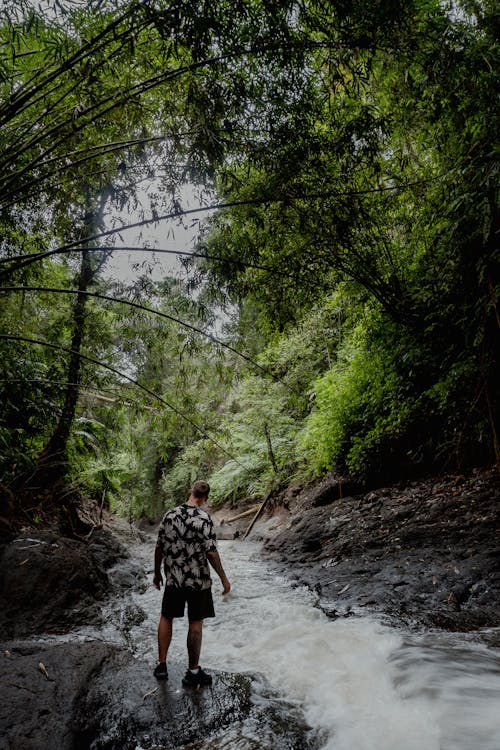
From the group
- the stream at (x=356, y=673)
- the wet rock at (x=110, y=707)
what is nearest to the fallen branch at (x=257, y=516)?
the stream at (x=356, y=673)

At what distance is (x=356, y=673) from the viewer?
11.2 ft

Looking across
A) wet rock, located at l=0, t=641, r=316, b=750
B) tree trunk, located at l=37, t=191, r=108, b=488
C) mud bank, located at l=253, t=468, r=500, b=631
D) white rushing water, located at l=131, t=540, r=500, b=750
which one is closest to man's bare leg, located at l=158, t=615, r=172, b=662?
wet rock, located at l=0, t=641, r=316, b=750

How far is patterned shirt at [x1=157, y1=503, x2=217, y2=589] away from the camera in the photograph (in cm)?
353

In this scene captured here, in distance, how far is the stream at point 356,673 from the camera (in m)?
2.58

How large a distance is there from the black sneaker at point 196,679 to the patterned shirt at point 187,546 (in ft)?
2.13

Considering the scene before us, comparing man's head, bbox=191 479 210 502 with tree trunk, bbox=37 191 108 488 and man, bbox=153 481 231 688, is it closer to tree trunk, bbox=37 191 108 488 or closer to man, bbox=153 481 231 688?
man, bbox=153 481 231 688

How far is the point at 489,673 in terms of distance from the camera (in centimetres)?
301

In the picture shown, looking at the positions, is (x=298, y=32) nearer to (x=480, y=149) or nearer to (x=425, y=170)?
(x=480, y=149)

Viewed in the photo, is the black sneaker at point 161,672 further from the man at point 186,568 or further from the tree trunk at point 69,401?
the tree trunk at point 69,401

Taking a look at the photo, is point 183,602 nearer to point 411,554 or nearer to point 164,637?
point 164,637

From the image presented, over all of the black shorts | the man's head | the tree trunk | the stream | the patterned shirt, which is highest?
the tree trunk

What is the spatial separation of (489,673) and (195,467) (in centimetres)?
1705

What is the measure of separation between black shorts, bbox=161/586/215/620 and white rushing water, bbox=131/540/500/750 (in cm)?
72

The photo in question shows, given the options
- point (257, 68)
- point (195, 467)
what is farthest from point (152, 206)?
point (195, 467)
